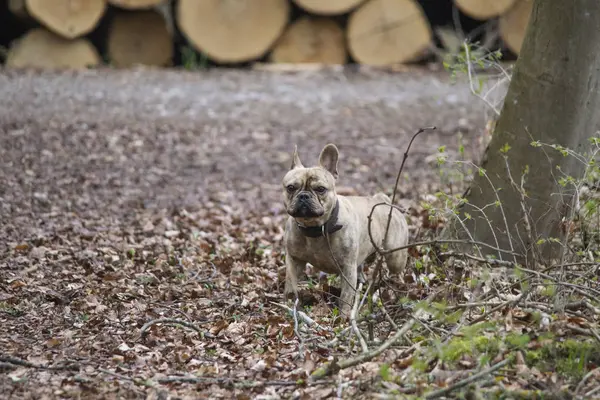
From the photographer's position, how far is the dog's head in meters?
5.16

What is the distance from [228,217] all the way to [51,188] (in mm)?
1918

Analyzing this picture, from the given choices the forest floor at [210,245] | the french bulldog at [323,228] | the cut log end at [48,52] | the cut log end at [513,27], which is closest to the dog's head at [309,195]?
the french bulldog at [323,228]

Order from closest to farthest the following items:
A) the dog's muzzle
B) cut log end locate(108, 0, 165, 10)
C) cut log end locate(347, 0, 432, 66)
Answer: the dog's muzzle < cut log end locate(108, 0, 165, 10) < cut log end locate(347, 0, 432, 66)

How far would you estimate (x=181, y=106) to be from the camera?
11227 mm

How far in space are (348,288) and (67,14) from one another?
890 cm

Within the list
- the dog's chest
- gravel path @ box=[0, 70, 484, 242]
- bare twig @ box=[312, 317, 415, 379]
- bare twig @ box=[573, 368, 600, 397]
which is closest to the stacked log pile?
gravel path @ box=[0, 70, 484, 242]

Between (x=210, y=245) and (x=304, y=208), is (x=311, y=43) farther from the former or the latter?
(x=304, y=208)

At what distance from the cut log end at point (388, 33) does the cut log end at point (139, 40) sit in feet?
10.3

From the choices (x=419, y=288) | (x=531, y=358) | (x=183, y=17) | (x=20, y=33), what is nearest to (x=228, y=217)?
(x=419, y=288)

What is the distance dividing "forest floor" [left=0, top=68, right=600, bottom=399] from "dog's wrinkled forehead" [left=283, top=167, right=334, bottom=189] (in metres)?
0.86

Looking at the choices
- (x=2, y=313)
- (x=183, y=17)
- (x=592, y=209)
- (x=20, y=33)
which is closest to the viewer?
(x=592, y=209)

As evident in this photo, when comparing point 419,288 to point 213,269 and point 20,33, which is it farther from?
point 20,33

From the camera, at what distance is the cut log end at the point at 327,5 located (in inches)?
514

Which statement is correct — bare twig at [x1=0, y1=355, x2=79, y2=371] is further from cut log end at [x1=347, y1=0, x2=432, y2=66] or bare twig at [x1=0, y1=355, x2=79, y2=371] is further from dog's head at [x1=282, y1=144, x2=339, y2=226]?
cut log end at [x1=347, y1=0, x2=432, y2=66]
